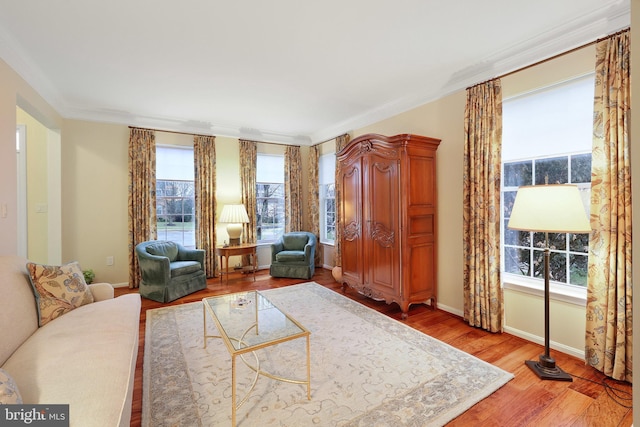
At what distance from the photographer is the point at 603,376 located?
2193 millimetres

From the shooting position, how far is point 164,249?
177 inches

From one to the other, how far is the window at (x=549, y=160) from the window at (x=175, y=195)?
196 inches

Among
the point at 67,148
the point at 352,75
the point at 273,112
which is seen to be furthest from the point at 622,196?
the point at 67,148

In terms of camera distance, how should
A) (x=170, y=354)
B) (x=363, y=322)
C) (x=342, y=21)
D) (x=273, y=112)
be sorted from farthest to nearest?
(x=273, y=112), (x=363, y=322), (x=170, y=354), (x=342, y=21)

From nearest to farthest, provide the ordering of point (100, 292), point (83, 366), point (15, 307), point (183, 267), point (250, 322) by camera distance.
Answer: point (83, 366), point (15, 307), point (250, 322), point (100, 292), point (183, 267)

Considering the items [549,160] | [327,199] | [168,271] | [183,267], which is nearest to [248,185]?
[327,199]

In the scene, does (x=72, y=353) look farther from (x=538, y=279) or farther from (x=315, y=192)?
(x=315, y=192)

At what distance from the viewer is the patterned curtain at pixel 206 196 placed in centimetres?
511

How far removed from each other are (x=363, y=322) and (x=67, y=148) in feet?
16.7

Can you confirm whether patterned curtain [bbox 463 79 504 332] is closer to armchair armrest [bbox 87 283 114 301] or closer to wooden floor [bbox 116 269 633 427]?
wooden floor [bbox 116 269 633 427]

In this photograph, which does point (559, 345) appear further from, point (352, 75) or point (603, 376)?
point (352, 75)

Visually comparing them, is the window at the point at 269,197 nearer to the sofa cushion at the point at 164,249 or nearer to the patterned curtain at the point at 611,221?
the sofa cushion at the point at 164,249

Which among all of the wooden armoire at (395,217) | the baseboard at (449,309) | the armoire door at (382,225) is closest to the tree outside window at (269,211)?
the wooden armoire at (395,217)

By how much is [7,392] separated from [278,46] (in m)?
2.94
